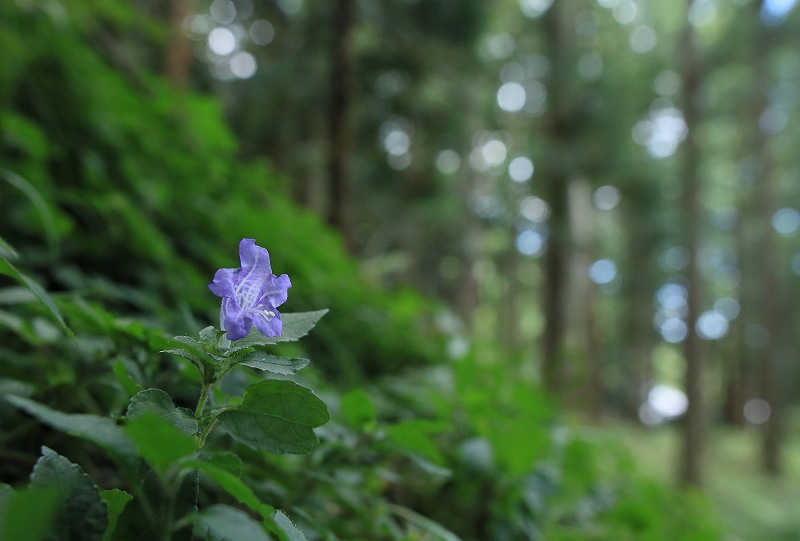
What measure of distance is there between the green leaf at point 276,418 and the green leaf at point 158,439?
0.09m

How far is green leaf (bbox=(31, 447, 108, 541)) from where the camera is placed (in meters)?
0.44

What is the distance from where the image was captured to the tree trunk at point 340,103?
4.65 m

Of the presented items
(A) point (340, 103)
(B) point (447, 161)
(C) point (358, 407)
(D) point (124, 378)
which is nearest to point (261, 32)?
(B) point (447, 161)

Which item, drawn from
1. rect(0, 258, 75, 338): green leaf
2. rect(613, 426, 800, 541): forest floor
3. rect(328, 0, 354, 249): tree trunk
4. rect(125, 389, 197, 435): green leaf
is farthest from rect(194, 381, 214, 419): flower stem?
rect(613, 426, 800, 541): forest floor

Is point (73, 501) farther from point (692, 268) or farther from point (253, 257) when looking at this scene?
point (692, 268)

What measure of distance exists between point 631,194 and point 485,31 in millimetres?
8418

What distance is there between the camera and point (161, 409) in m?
0.47

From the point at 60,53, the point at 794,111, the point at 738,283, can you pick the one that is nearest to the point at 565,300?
the point at 60,53

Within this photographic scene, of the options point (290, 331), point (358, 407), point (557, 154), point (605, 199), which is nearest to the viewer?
point (290, 331)

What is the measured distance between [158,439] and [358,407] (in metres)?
0.43

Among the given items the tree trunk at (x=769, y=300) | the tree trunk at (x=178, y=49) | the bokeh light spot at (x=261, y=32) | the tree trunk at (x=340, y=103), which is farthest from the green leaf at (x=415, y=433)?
the tree trunk at (x=769, y=300)

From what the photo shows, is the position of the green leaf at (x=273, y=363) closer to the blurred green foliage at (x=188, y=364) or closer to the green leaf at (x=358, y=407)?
the blurred green foliage at (x=188, y=364)

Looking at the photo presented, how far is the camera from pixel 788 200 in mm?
17531

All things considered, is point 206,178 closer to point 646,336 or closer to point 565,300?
point 565,300
